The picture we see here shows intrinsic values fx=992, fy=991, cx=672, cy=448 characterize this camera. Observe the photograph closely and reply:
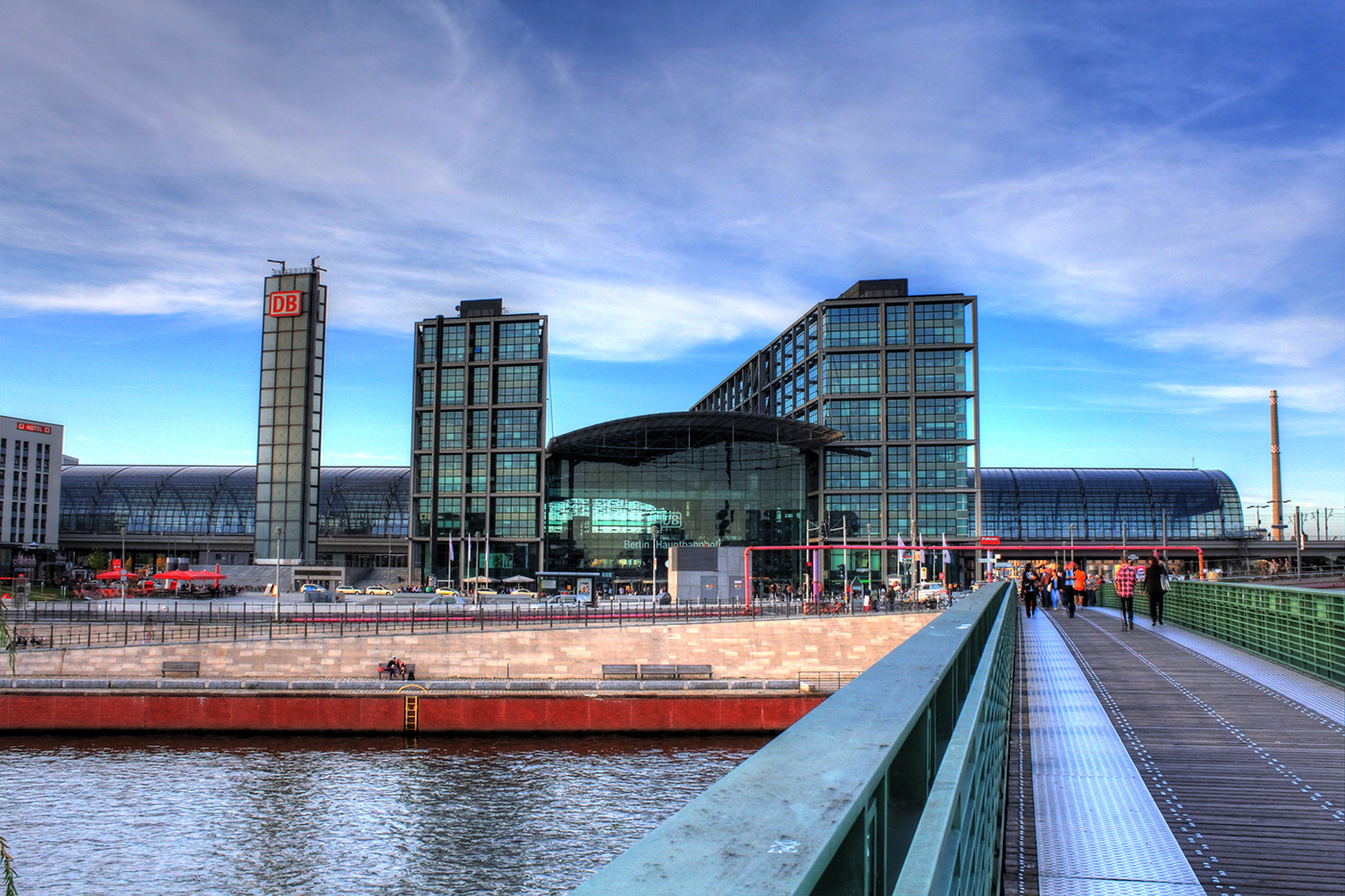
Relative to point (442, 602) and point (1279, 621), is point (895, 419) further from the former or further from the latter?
point (1279, 621)

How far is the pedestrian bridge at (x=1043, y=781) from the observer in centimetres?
139

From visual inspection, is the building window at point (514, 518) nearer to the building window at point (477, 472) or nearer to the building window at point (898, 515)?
the building window at point (477, 472)

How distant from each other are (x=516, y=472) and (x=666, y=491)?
15.0 metres

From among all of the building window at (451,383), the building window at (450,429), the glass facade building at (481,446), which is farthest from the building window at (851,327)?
the building window at (450,429)

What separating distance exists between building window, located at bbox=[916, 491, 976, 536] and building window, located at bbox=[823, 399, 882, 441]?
7.86 m

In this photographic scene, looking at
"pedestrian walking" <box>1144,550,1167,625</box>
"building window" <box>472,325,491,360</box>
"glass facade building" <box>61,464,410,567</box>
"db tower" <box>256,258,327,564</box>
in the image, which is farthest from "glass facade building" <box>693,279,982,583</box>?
"pedestrian walking" <box>1144,550,1167,625</box>

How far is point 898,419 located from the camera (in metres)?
97.4

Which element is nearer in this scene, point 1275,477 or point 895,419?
point 895,419

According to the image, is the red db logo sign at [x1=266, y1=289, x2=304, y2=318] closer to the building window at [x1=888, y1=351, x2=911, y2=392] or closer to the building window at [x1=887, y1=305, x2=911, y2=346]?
the building window at [x1=887, y1=305, x2=911, y2=346]

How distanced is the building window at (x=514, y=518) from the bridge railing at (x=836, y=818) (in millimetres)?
96139

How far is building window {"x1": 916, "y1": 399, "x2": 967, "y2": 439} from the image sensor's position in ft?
317

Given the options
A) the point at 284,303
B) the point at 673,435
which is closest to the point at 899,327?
the point at 673,435

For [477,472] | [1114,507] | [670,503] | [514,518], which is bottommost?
[514,518]

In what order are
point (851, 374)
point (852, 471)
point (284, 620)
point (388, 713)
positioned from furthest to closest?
1. point (851, 374)
2. point (852, 471)
3. point (284, 620)
4. point (388, 713)
